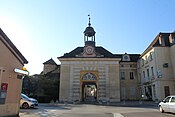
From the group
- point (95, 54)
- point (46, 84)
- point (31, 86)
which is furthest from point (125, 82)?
point (31, 86)

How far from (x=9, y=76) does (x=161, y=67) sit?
90.0 ft

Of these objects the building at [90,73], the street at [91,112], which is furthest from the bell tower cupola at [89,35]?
the street at [91,112]


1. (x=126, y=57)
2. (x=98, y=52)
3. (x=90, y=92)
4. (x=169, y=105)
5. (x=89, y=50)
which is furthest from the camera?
(x=90, y=92)

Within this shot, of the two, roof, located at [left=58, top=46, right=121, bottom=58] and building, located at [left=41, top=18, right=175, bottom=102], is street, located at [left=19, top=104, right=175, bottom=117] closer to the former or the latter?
building, located at [left=41, top=18, right=175, bottom=102]

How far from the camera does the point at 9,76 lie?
10508mm

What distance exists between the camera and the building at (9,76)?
982 cm

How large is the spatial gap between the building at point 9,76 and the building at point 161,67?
25493mm

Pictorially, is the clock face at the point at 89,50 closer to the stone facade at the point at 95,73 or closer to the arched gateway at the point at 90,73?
the arched gateway at the point at 90,73

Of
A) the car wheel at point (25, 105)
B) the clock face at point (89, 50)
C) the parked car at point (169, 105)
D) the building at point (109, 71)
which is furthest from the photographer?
the clock face at point (89, 50)

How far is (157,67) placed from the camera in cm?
3173

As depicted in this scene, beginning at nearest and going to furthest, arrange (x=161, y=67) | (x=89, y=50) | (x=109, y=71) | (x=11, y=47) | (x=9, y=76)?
(x=9, y=76)
(x=11, y=47)
(x=161, y=67)
(x=109, y=71)
(x=89, y=50)

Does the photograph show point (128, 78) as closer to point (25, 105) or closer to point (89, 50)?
point (89, 50)

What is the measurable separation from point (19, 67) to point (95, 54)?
24.9m

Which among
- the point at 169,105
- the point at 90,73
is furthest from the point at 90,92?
the point at 169,105
